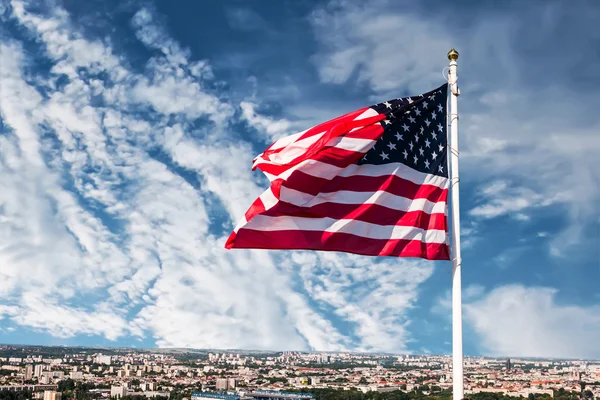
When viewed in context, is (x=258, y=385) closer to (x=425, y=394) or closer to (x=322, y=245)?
(x=425, y=394)

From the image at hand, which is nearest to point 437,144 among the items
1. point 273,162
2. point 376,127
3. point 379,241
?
point 376,127

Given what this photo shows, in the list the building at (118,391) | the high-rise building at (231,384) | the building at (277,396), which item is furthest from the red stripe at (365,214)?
the high-rise building at (231,384)

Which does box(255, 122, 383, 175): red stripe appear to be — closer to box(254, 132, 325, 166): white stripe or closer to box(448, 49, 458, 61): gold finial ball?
box(254, 132, 325, 166): white stripe

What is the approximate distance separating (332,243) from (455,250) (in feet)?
3.78

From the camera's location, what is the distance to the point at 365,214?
257 inches

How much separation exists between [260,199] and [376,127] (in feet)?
4.36

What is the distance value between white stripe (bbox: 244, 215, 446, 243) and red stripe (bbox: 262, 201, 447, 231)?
39 millimetres

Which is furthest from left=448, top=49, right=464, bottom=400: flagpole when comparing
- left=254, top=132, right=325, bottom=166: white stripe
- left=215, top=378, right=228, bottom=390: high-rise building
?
left=215, top=378, right=228, bottom=390: high-rise building

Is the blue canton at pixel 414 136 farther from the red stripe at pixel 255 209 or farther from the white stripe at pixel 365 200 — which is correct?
the red stripe at pixel 255 209

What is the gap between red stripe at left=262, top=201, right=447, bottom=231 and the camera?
650 cm

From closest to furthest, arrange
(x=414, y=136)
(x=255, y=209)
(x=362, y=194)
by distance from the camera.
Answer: (x=255, y=209), (x=362, y=194), (x=414, y=136)

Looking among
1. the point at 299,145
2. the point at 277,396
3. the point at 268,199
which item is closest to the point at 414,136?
the point at 299,145

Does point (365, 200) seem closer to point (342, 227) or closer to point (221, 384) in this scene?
point (342, 227)

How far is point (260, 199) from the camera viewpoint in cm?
658
